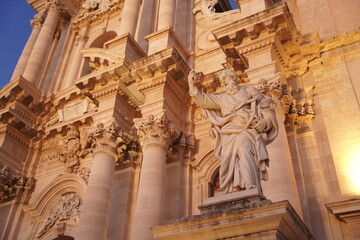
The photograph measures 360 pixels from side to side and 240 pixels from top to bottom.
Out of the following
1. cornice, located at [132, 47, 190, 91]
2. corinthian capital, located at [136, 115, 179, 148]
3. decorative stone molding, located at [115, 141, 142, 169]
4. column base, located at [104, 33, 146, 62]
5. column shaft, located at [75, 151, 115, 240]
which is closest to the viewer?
column shaft, located at [75, 151, 115, 240]

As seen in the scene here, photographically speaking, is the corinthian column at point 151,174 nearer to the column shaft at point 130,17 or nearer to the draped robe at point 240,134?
the draped robe at point 240,134

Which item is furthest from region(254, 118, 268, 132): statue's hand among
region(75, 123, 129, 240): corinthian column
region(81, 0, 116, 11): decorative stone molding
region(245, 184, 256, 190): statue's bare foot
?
region(81, 0, 116, 11): decorative stone molding

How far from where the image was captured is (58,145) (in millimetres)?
14977

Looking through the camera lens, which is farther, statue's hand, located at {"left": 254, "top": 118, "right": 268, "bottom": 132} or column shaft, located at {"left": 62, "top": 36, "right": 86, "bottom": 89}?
column shaft, located at {"left": 62, "top": 36, "right": 86, "bottom": 89}

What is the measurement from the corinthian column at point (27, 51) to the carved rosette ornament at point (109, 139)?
8.49 meters

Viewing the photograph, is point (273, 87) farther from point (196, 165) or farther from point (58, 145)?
point (58, 145)

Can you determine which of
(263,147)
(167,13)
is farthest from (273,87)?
(167,13)

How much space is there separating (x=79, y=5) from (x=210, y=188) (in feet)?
49.5

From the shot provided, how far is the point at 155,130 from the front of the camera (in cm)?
1093

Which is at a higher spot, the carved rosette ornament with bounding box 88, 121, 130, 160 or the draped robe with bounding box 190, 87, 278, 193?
the carved rosette ornament with bounding box 88, 121, 130, 160

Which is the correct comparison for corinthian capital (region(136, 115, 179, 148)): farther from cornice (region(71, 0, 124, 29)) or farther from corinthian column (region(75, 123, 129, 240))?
cornice (region(71, 0, 124, 29))

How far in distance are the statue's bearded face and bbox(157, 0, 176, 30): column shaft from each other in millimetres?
8148

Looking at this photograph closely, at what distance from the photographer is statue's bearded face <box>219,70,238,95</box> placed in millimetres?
6367

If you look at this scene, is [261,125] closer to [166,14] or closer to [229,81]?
[229,81]
